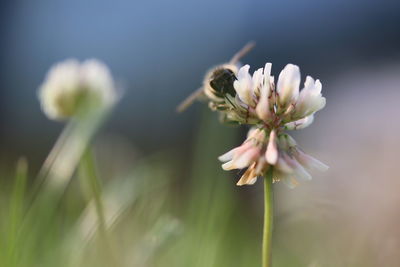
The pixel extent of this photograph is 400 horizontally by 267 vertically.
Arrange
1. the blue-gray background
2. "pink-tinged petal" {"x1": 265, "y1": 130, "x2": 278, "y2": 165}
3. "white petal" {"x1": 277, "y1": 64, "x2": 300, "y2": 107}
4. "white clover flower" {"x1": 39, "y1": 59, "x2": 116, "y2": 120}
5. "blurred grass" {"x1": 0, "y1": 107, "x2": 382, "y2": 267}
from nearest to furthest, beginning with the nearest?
"pink-tinged petal" {"x1": 265, "y1": 130, "x2": 278, "y2": 165} → "white petal" {"x1": 277, "y1": 64, "x2": 300, "y2": 107} → "blurred grass" {"x1": 0, "y1": 107, "x2": 382, "y2": 267} → "white clover flower" {"x1": 39, "y1": 59, "x2": 116, "y2": 120} → the blue-gray background

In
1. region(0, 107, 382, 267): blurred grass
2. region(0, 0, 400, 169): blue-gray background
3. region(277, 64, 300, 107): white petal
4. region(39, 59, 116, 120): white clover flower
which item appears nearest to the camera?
region(277, 64, 300, 107): white petal

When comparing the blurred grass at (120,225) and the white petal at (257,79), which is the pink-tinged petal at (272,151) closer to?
the white petal at (257,79)

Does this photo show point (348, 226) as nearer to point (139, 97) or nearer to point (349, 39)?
point (139, 97)

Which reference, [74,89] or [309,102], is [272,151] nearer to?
[309,102]

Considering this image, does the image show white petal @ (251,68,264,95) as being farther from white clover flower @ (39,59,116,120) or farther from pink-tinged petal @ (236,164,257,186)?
white clover flower @ (39,59,116,120)

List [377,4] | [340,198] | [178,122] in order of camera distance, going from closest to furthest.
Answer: [340,198] → [178,122] → [377,4]

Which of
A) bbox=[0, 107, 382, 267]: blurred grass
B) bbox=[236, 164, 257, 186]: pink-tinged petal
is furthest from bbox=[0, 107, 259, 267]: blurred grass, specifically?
bbox=[236, 164, 257, 186]: pink-tinged petal

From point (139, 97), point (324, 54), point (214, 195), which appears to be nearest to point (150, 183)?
point (214, 195)
